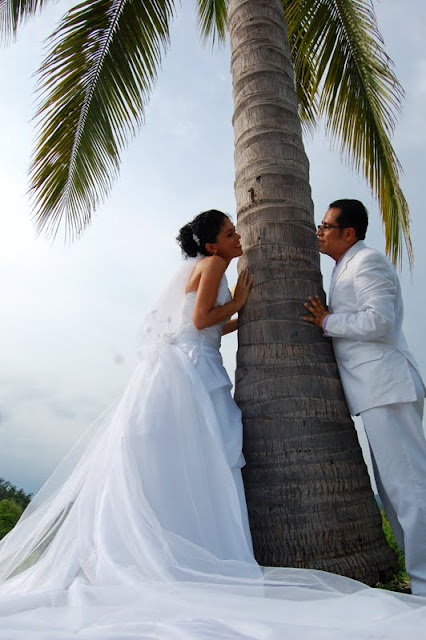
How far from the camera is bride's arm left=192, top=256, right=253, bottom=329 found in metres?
4.11

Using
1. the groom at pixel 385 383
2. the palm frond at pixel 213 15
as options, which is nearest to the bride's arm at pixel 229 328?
the groom at pixel 385 383

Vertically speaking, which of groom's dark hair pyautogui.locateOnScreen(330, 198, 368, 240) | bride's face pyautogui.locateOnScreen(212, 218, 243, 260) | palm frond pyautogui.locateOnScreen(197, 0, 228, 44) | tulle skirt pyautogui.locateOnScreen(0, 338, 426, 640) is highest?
palm frond pyautogui.locateOnScreen(197, 0, 228, 44)

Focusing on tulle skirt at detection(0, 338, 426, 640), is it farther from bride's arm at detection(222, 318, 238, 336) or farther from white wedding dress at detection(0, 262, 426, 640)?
bride's arm at detection(222, 318, 238, 336)

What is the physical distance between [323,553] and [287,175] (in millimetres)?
2803

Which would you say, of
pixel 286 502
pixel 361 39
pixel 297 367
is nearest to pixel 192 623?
pixel 286 502

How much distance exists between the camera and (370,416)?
13.1 ft

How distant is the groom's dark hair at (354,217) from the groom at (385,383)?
0.28 m

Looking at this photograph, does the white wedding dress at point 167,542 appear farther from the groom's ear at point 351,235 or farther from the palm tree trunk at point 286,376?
Answer: the groom's ear at point 351,235

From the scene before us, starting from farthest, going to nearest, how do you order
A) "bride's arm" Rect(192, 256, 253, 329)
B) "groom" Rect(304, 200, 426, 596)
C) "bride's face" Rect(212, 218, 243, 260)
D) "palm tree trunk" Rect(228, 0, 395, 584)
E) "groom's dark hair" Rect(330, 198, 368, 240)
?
"groom's dark hair" Rect(330, 198, 368, 240)
"bride's face" Rect(212, 218, 243, 260)
"bride's arm" Rect(192, 256, 253, 329)
"groom" Rect(304, 200, 426, 596)
"palm tree trunk" Rect(228, 0, 395, 584)

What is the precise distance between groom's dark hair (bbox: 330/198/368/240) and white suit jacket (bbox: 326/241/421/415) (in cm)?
25

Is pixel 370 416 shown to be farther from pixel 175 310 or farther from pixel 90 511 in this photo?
pixel 90 511

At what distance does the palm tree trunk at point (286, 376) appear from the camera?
3.74 metres

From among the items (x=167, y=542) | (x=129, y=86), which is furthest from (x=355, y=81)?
(x=167, y=542)

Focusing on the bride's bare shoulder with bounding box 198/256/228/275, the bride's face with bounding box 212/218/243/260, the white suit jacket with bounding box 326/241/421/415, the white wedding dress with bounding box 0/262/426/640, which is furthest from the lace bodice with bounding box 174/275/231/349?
the white suit jacket with bounding box 326/241/421/415
